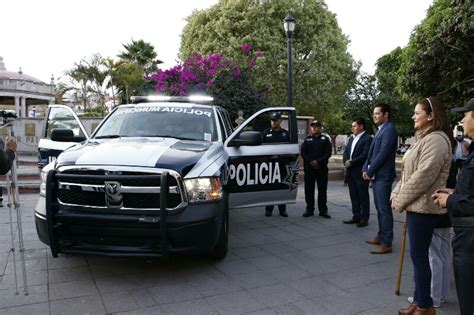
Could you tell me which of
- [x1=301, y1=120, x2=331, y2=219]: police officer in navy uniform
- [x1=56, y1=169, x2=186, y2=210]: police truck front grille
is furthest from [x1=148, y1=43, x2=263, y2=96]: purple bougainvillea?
[x1=56, y1=169, x2=186, y2=210]: police truck front grille

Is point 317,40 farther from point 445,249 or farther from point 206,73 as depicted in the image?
point 445,249

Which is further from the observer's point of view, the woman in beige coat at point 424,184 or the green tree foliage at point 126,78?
the green tree foliage at point 126,78

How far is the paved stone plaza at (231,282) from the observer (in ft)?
12.4

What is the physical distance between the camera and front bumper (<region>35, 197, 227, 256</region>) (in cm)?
402

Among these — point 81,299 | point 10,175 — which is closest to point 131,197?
Result: point 81,299

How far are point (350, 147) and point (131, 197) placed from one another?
4.37m

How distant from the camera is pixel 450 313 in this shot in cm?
370

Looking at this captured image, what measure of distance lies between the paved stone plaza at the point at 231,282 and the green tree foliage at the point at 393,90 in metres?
18.1

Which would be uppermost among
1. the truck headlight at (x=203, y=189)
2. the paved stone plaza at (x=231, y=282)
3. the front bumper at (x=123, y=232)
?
the truck headlight at (x=203, y=189)

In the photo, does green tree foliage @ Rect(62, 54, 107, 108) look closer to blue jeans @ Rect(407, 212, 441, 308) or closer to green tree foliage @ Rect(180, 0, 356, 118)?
green tree foliage @ Rect(180, 0, 356, 118)

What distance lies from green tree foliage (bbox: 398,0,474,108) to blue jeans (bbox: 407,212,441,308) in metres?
5.74

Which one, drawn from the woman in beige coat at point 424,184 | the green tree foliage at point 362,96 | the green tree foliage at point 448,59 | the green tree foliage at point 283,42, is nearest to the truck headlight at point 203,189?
the woman in beige coat at point 424,184

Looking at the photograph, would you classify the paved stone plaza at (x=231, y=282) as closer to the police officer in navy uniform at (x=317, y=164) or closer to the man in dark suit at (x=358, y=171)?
the man in dark suit at (x=358, y=171)

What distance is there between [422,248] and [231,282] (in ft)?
6.17
